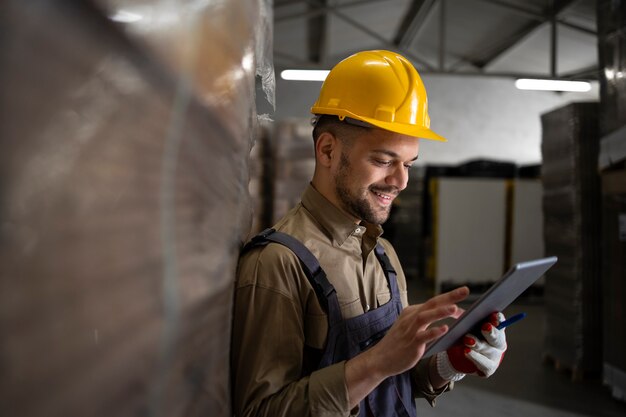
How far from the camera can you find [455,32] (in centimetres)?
1030

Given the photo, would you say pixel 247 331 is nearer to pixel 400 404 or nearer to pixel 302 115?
pixel 400 404

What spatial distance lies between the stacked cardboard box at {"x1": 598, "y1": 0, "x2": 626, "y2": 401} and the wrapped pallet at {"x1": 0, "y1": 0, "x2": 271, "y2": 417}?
3.71 meters

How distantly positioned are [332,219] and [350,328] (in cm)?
29

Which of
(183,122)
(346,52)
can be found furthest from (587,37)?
(183,122)

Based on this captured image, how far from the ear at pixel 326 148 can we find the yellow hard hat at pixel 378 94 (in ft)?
0.21

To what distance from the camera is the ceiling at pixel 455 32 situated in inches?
338

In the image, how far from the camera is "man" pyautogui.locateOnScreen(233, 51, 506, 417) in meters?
1.03

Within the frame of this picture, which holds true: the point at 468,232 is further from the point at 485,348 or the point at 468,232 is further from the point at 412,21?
the point at 485,348

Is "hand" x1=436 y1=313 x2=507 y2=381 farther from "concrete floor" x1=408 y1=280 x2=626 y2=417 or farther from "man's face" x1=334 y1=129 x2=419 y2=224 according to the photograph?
"concrete floor" x1=408 y1=280 x2=626 y2=417

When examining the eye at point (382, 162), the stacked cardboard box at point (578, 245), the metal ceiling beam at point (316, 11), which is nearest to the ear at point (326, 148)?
the eye at point (382, 162)

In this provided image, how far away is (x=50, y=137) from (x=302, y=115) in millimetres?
11607

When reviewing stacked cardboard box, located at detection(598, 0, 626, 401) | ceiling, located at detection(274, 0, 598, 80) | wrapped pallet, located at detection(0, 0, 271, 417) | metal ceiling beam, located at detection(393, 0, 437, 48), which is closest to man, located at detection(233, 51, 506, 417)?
wrapped pallet, located at detection(0, 0, 271, 417)

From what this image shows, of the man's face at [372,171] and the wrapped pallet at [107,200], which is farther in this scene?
the man's face at [372,171]

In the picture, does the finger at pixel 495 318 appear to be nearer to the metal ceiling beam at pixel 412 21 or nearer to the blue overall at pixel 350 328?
the blue overall at pixel 350 328
